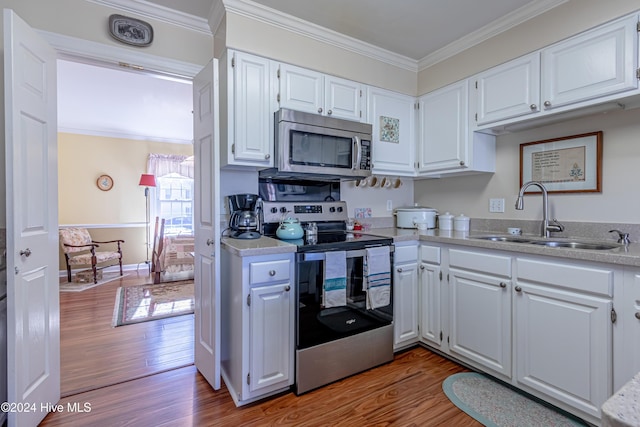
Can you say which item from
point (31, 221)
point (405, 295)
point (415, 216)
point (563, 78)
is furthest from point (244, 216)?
point (563, 78)

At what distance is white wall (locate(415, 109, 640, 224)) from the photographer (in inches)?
74.6

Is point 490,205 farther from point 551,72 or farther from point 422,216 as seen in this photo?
point 551,72

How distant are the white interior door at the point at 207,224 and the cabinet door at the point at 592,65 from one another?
81.8 inches

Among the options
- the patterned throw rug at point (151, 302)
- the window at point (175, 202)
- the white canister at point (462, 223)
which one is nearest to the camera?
the white canister at point (462, 223)

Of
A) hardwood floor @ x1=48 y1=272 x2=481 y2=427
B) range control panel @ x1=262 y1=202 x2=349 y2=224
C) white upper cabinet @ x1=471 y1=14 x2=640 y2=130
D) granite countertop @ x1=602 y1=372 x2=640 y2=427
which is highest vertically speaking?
white upper cabinet @ x1=471 y1=14 x2=640 y2=130

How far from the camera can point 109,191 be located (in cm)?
546

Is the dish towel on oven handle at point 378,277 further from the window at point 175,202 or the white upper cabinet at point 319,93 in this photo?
the window at point 175,202

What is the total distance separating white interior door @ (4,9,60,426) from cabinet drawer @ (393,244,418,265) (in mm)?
2105

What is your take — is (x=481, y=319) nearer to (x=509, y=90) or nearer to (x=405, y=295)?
(x=405, y=295)

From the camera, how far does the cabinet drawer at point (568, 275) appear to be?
149 centimetres

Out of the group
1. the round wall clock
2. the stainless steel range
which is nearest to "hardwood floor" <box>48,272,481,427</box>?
the stainless steel range

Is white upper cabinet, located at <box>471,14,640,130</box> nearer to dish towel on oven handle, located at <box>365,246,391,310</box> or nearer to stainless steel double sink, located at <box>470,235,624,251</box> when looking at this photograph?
stainless steel double sink, located at <box>470,235,624,251</box>

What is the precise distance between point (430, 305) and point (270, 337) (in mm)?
1251

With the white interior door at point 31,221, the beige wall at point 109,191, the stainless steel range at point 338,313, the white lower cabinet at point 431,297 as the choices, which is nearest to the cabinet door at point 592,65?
the white lower cabinet at point 431,297
